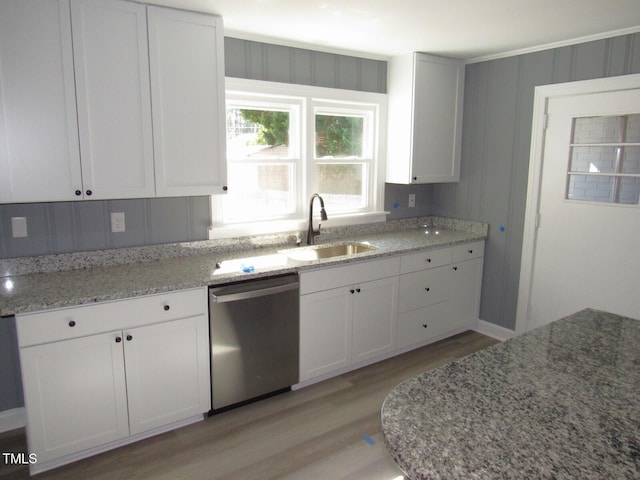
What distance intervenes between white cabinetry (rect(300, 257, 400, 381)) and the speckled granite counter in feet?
4.94

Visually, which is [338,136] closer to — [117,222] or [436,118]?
[436,118]

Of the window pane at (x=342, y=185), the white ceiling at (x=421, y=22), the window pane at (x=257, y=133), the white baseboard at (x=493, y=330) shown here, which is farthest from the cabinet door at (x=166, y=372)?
the white baseboard at (x=493, y=330)

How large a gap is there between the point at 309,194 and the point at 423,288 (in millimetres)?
1175

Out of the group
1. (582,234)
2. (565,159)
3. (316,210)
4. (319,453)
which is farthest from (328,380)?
(565,159)

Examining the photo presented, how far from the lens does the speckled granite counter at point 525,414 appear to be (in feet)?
3.09

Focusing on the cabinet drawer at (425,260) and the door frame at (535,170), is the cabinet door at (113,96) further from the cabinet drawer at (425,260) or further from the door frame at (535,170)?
the door frame at (535,170)

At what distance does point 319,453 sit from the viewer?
92.8 inches

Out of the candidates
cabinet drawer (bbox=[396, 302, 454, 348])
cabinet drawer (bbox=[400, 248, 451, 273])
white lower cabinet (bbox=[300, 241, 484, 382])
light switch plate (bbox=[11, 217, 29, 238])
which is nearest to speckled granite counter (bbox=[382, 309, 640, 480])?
white lower cabinet (bbox=[300, 241, 484, 382])

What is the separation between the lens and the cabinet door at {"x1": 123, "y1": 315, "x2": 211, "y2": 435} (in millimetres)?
2289

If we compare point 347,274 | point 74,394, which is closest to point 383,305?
point 347,274

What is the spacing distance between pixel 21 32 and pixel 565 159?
3464mm

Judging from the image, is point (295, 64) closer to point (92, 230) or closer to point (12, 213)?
point (92, 230)

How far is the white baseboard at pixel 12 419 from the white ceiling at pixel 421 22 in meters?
2.42

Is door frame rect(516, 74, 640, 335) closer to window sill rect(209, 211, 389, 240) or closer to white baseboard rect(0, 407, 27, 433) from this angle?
window sill rect(209, 211, 389, 240)
